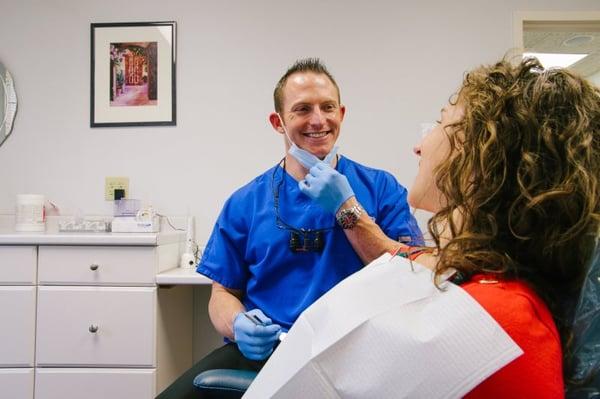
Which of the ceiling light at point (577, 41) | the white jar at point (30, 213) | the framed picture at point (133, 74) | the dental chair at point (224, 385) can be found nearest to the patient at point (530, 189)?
the dental chair at point (224, 385)

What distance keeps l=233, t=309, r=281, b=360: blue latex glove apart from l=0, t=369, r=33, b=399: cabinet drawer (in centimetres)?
100

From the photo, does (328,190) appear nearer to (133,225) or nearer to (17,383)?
(133,225)

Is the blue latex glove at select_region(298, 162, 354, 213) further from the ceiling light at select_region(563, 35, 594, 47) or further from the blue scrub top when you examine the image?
the ceiling light at select_region(563, 35, 594, 47)

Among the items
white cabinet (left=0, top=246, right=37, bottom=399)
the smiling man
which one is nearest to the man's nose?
the smiling man

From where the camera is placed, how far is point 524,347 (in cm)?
41

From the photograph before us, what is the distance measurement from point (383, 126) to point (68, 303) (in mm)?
1516

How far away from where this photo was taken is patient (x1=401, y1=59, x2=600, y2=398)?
491 mm

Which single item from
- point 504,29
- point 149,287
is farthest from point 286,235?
point 504,29

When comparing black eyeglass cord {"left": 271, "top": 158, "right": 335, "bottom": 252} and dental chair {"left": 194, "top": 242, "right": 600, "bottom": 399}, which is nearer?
dental chair {"left": 194, "top": 242, "right": 600, "bottom": 399}

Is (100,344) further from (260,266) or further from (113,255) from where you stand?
(260,266)

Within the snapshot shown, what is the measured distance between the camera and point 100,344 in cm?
150

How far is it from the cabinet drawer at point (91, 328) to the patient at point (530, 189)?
1280 mm

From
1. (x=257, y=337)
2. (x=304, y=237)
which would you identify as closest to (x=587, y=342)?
(x=257, y=337)

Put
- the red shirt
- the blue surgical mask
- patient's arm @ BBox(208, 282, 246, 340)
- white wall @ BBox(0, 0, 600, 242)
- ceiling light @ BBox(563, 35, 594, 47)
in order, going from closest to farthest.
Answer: the red shirt < patient's arm @ BBox(208, 282, 246, 340) < the blue surgical mask < white wall @ BBox(0, 0, 600, 242) < ceiling light @ BBox(563, 35, 594, 47)
